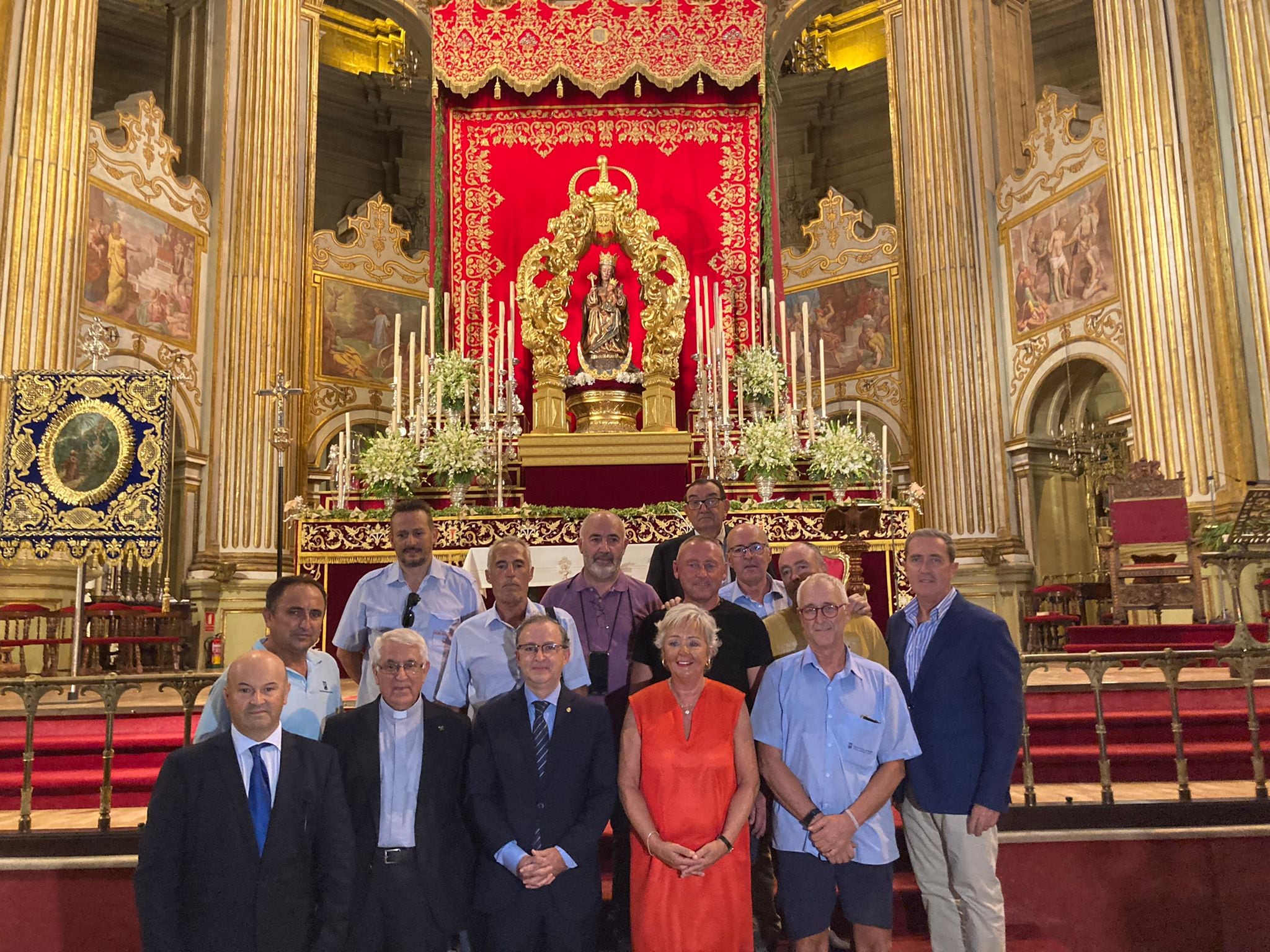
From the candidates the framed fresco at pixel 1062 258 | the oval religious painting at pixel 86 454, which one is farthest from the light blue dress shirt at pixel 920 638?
the framed fresco at pixel 1062 258

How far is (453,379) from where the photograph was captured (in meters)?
10.3

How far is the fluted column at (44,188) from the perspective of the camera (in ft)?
33.3

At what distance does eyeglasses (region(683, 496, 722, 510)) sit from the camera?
436 centimetres

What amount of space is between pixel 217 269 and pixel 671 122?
5.89m

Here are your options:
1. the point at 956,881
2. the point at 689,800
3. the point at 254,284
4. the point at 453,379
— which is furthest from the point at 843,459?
the point at 254,284

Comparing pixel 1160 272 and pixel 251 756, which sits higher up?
pixel 1160 272

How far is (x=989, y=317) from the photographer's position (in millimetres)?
13531

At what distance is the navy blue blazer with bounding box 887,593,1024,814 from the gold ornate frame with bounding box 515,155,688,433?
24.3 ft

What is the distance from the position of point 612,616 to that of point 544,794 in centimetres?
91

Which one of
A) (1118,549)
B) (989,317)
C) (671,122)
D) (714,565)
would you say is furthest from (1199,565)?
(671,122)

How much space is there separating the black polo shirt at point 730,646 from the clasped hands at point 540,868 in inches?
28.8

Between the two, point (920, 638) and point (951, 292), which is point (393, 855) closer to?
point (920, 638)

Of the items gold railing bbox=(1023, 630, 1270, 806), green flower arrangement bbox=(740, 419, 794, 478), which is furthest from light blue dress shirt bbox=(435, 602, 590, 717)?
green flower arrangement bbox=(740, 419, 794, 478)

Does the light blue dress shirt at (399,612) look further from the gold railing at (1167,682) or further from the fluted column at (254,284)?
the fluted column at (254,284)
